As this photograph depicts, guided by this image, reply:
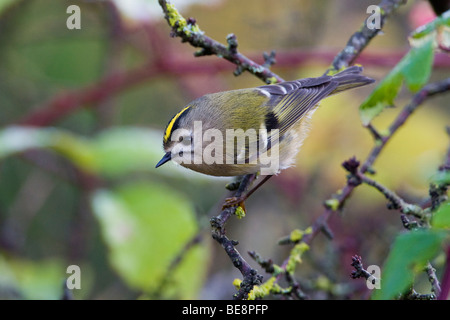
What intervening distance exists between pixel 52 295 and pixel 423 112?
2.74m

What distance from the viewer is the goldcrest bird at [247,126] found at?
2406mm

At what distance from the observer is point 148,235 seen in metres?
2.66

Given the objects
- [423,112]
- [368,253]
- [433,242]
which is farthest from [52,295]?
[423,112]

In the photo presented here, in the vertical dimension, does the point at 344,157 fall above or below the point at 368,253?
above

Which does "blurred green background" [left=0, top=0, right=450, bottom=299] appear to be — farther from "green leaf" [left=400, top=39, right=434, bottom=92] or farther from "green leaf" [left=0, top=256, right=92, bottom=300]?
"green leaf" [left=400, top=39, right=434, bottom=92]

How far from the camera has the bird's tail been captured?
7.52ft

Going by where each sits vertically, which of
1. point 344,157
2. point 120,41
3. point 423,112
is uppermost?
point 120,41

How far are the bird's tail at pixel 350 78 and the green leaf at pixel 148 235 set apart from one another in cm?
98

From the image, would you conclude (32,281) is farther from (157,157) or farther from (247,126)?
(247,126)

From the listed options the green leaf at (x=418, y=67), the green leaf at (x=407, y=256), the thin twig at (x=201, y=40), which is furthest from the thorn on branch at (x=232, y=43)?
the green leaf at (x=407, y=256)

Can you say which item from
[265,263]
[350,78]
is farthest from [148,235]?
[350,78]

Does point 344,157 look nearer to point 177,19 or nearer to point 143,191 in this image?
point 143,191
